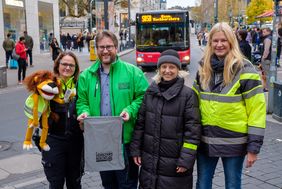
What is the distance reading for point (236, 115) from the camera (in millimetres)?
3102

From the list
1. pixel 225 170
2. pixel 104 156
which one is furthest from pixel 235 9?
pixel 104 156

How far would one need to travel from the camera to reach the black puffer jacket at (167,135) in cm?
309

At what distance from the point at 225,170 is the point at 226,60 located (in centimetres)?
97

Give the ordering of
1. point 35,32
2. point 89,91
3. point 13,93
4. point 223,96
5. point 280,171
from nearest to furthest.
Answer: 1. point 223,96
2. point 89,91
3. point 280,171
4. point 13,93
5. point 35,32

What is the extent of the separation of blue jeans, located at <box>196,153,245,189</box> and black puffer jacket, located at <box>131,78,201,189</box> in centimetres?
18

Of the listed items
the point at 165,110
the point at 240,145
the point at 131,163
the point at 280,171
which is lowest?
the point at 280,171

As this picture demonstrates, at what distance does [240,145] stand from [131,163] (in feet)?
3.27

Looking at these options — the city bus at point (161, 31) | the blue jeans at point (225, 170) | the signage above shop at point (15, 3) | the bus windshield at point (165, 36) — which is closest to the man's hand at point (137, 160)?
the blue jeans at point (225, 170)

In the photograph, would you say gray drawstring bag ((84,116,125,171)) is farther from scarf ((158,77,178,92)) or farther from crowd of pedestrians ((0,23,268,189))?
scarf ((158,77,178,92))

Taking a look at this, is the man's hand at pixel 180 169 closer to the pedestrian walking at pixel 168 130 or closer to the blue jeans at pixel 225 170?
the pedestrian walking at pixel 168 130

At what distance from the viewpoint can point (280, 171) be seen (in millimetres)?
5051

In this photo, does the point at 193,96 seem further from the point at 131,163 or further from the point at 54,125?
the point at 54,125

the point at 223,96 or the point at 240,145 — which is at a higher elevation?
the point at 223,96

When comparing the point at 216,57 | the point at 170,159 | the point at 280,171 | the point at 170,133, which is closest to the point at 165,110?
the point at 170,133
